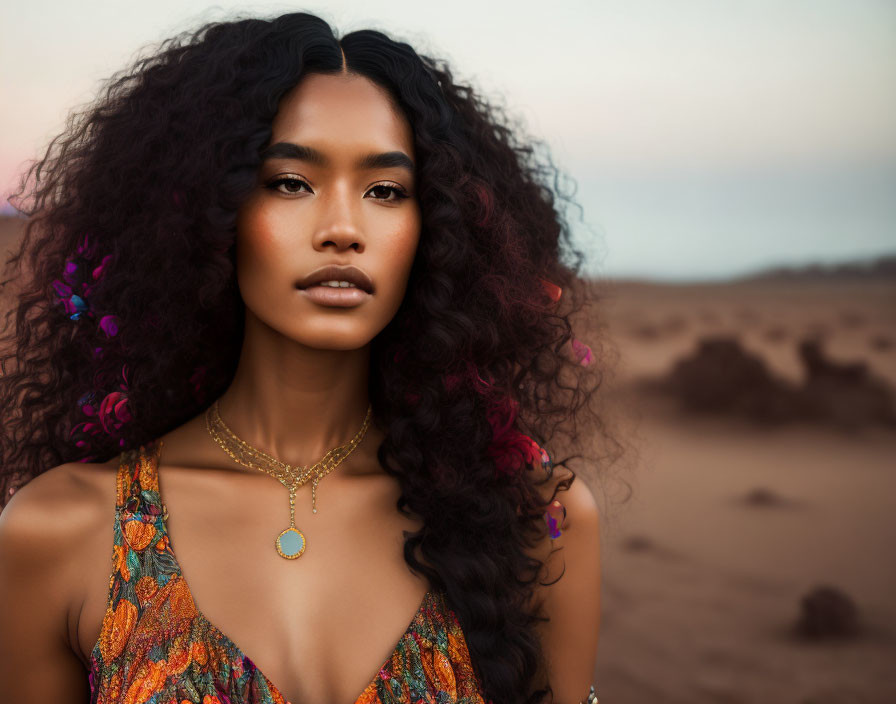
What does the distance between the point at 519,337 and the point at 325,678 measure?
2.78 ft

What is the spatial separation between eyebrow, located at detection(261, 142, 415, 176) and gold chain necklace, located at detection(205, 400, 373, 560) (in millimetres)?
623

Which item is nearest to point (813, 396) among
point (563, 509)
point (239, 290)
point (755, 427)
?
point (755, 427)

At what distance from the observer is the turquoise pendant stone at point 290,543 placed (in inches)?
Answer: 75.4

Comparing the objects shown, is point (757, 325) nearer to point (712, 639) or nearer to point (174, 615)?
point (712, 639)

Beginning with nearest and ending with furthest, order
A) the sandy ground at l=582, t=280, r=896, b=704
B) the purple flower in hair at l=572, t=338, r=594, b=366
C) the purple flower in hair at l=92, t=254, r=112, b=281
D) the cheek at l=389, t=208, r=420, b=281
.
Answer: the cheek at l=389, t=208, r=420, b=281 → the purple flower in hair at l=92, t=254, r=112, b=281 → the purple flower in hair at l=572, t=338, r=594, b=366 → the sandy ground at l=582, t=280, r=896, b=704

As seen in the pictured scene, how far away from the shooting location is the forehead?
5.96ft

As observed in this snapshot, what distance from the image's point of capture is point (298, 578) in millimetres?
1902

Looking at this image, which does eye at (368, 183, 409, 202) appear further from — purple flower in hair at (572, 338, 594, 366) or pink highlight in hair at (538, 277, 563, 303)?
purple flower in hair at (572, 338, 594, 366)

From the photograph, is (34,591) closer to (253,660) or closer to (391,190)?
(253,660)

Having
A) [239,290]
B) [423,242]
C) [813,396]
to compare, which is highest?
[813,396]

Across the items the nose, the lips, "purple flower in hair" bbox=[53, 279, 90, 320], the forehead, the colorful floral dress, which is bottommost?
the colorful floral dress

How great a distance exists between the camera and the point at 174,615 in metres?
1.81

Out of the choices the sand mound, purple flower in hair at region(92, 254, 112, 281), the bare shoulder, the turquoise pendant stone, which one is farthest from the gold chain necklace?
the sand mound

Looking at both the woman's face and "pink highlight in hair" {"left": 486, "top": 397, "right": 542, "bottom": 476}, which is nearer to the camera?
the woman's face
